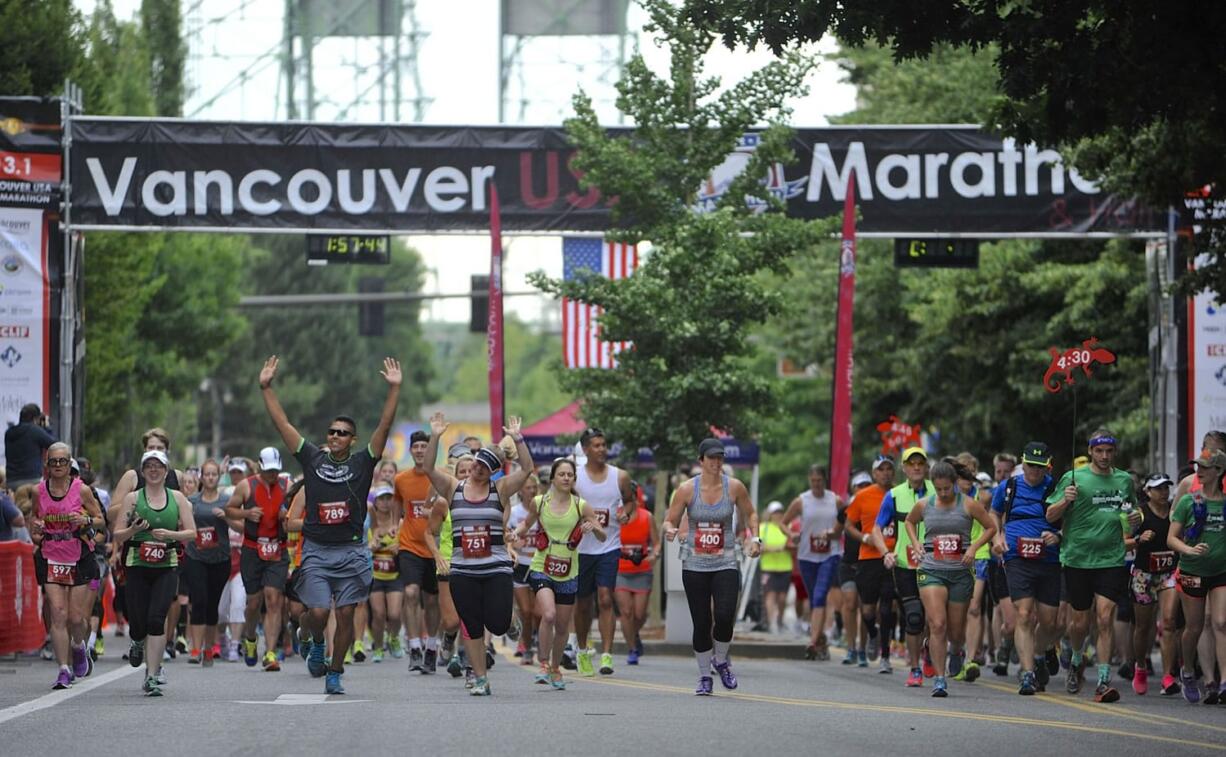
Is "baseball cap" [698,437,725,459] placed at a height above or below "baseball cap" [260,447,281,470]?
above

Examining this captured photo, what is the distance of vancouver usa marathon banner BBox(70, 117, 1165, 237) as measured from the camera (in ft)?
91.9

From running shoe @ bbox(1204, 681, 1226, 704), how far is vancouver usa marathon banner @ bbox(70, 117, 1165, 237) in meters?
11.9

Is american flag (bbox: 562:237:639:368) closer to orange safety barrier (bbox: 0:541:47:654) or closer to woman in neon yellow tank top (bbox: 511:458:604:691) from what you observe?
orange safety barrier (bbox: 0:541:47:654)

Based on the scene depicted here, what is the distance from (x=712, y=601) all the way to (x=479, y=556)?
1834 mm

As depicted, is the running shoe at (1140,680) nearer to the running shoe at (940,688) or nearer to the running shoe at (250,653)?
the running shoe at (940,688)

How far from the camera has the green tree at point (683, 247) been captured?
90.2 ft

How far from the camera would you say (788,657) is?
2425 centimetres

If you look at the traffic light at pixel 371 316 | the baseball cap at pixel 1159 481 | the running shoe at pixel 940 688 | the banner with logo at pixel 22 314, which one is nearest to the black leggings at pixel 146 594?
the running shoe at pixel 940 688

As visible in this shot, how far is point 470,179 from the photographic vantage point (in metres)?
28.2

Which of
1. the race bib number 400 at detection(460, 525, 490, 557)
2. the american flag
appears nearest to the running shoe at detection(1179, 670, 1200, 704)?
the race bib number 400 at detection(460, 525, 490, 557)

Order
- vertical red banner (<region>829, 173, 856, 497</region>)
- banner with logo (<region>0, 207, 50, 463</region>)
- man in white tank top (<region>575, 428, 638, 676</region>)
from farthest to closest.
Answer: banner with logo (<region>0, 207, 50, 463</region>) < vertical red banner (<region>829, 173, 856, 497</region>) < man in white tank top (<region>575, 428, 638, 676</region>)

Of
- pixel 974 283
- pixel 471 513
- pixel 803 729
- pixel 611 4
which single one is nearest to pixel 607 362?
pixel 974 283

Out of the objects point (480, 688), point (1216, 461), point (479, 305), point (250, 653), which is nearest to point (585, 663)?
point (480, 688)

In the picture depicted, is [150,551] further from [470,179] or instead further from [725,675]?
[470,179]
